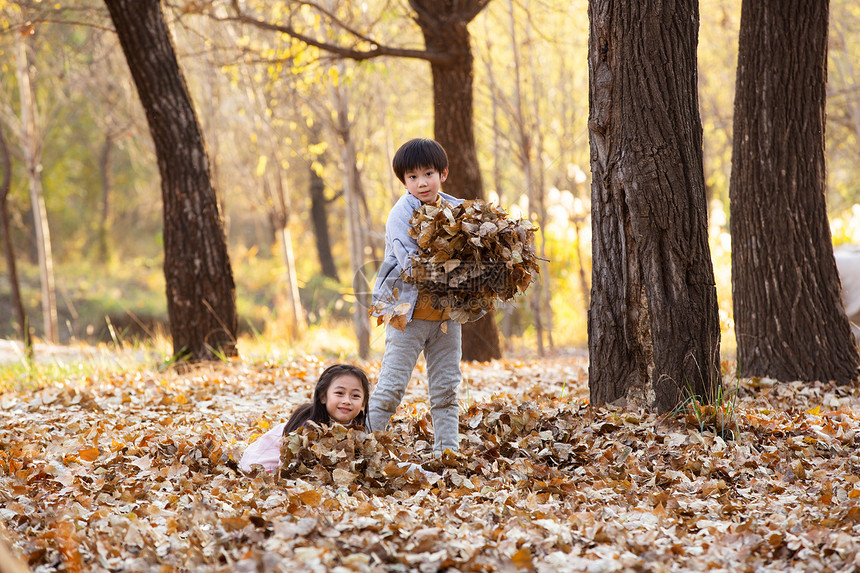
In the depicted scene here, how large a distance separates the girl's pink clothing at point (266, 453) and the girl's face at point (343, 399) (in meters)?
0.30

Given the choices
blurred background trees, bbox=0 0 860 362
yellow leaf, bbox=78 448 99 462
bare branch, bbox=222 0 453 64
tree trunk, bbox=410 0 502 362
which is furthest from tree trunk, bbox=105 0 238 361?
yellow leaf, bbox=78 448 99 462

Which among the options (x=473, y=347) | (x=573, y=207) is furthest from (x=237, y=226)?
(x=473, y=347)

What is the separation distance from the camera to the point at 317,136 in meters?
16.6

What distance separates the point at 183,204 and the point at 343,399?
4.12 meters

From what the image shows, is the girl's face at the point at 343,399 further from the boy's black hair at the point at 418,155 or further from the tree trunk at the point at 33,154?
the tree trunk at the point at 33,154

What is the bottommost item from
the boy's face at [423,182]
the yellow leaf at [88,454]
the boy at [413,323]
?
the yellow leaf at [88,454]

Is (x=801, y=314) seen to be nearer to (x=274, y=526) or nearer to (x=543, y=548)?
(x=543, y=548)

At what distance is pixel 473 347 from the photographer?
8258mm

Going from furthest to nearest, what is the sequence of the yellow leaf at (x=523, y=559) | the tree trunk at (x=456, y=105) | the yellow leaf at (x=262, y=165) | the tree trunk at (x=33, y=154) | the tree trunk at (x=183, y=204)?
the yellow leaf at (x=262, y=165)
the tree trunk at (x=33, y=154)
the tree trunk at (x=456, y=105)
the tree trunk at (x=183, y=204)
the yellow leaf at (x=523, y=559)

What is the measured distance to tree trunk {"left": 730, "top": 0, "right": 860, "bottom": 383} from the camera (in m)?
5.38

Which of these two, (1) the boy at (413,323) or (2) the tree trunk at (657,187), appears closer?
(1) the boy at (413,323)

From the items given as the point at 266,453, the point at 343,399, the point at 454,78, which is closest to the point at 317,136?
the point at 454,78

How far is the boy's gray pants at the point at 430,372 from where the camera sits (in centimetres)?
370

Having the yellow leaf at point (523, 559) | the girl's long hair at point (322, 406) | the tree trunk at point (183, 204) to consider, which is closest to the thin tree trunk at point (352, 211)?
the tree trunk at point (183, 204)
